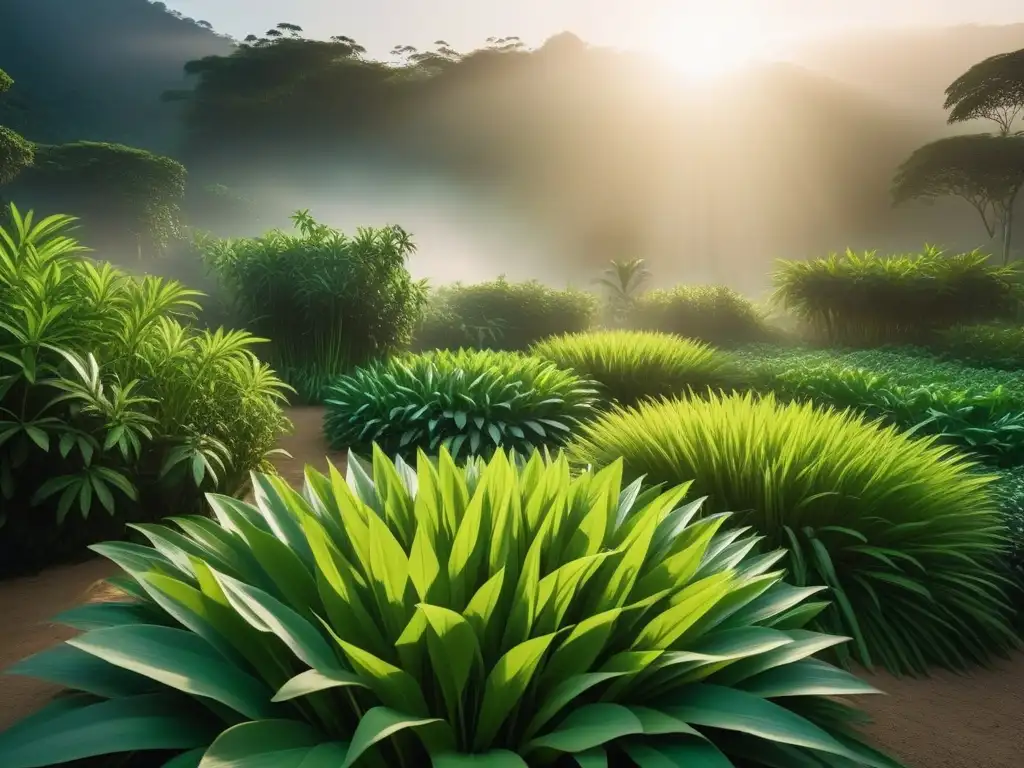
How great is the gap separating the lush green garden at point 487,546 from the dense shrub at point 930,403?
19mm

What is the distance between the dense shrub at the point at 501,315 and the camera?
11.3 m

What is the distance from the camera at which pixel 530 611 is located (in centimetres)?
104

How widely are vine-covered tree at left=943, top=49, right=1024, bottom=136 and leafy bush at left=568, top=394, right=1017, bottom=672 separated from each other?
68.9 ft

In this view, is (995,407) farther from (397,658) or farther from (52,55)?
(52,55)

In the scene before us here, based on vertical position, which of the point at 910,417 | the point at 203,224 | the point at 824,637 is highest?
the point at 203,224

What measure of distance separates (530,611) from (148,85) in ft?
A: 116

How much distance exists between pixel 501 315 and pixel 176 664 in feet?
36.8

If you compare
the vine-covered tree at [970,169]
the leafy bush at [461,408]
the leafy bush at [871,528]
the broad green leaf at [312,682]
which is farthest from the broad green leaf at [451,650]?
the vine-covered tree at [970,169]

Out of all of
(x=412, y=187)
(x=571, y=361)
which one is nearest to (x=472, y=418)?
(x=571, y=361)

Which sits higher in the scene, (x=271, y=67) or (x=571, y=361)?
(x=271, y=67)

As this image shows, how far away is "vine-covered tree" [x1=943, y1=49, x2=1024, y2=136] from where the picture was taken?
718 inches

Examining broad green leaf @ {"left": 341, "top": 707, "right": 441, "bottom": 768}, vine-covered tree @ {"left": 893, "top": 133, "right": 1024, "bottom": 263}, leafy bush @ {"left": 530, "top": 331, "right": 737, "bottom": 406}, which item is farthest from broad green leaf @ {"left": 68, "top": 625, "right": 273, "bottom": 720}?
vine-covered tree @ {"left": 893, "top": 133, "right": 1024, "bottom": 263}

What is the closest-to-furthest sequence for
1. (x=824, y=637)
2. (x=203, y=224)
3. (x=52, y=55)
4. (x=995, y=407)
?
(x=824, y=637)
(x=995, y=407)
(x=203, y=224)
(x=52, y=55)

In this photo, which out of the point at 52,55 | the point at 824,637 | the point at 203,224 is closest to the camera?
the point at 824,637
